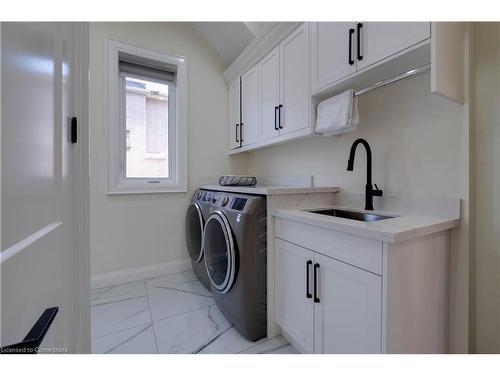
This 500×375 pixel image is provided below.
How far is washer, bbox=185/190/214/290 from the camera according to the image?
2.07 metres

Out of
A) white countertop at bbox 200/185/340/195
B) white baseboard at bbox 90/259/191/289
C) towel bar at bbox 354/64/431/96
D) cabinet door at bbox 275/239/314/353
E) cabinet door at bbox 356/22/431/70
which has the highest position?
cabinet door at bbox 356/22/431/70

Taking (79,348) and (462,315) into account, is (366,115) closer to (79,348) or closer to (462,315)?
(462,315)

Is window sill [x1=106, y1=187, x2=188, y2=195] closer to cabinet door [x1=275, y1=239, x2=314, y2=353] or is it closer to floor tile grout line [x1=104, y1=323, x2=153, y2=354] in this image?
floor tile grout line [x1=104, y1=323, x2=153, y2=354]

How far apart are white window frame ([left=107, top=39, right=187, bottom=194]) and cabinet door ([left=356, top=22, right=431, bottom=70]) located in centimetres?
182

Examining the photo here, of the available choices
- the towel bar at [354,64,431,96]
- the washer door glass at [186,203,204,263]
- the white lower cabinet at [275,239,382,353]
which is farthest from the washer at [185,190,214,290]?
the towel bar at [354,64,431,96]

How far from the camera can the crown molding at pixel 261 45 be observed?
69.8 inches

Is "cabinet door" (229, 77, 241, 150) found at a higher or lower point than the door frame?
higher

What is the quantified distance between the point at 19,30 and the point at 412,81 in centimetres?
163

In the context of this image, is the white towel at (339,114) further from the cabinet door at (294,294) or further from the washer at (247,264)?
the cabinet door at (294,294)

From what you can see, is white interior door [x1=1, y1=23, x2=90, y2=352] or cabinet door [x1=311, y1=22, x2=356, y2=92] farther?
cabinet door [x1=311, y1=22, x2=356, y2=92]

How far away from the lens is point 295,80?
1.72 meters

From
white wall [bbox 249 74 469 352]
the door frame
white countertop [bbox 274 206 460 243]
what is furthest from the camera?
white wall [bbox 249 74 469 352]
